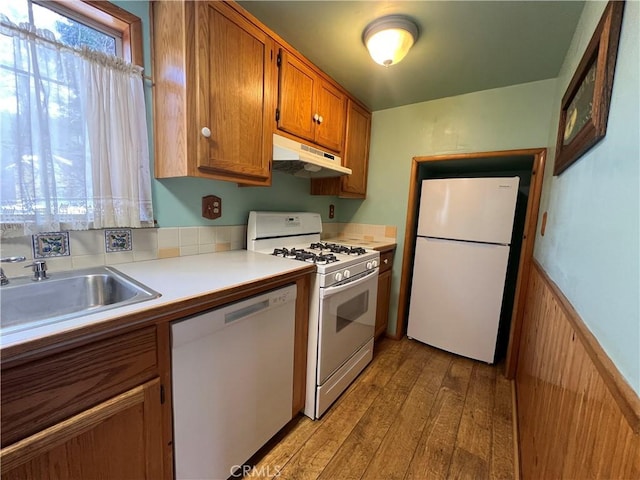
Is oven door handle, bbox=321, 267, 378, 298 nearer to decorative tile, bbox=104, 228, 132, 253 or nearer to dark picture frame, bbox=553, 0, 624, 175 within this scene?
decorative tile, bbox=104, 228, 132, 253

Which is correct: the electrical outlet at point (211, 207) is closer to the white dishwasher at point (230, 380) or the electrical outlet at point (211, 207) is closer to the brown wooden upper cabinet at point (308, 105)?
the brown wooden upper cabinet at point (308, 105)

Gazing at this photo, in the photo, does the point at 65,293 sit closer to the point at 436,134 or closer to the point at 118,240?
the point at 118,240

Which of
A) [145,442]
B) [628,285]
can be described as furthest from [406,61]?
[145,442]

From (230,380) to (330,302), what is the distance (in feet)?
2.10

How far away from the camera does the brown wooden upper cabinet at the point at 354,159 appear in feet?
7.37

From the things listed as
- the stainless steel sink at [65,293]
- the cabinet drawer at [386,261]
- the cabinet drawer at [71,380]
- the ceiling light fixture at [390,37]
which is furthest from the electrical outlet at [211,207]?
the cabinet drawer at [386,261]

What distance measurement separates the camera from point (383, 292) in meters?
2.41

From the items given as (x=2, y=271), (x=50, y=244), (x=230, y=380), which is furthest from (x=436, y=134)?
(x=2, y=271)

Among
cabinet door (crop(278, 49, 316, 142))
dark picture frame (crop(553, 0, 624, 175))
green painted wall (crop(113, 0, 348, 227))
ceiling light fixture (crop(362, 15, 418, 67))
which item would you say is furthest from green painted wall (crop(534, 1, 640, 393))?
green painted wall (crop(113, 0, 348, 227))

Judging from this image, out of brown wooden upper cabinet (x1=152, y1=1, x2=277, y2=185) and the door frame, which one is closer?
brown wooden upper cabinet (x1=152, y1=1, x2=277, y2=185)

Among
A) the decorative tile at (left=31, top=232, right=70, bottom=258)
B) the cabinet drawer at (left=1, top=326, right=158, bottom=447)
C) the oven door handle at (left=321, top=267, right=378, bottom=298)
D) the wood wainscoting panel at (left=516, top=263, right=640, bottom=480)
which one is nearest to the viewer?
the wood wainscoting panel at (left=516, top=263, right=640, bottom=480)

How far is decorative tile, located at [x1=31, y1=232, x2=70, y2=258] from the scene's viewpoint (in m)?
1.05

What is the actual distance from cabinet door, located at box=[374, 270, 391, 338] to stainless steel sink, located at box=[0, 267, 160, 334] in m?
1.82

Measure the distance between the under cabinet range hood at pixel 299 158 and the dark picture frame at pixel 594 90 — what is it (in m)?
1.19
